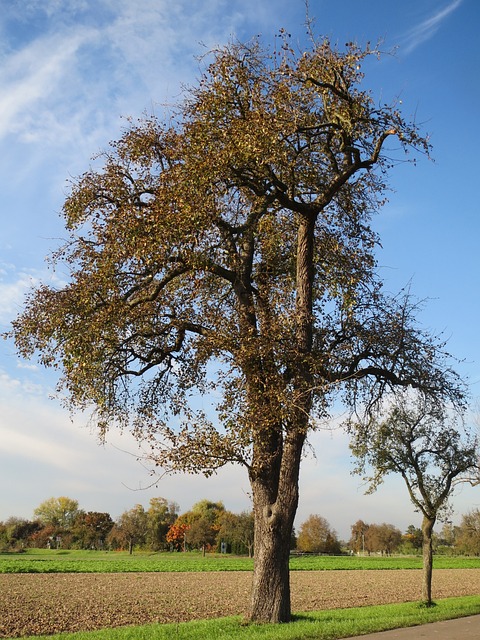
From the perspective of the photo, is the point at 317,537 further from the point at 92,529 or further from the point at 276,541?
the point at 276,541

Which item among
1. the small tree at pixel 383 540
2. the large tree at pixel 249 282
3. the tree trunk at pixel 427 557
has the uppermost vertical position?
the large tree at pixel 249 282

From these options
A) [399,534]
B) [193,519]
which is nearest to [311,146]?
[193,519]

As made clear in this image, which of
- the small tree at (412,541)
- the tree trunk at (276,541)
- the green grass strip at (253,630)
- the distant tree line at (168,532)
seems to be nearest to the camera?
the green grass strip at (253,630)

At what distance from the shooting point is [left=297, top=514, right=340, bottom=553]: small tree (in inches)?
5012

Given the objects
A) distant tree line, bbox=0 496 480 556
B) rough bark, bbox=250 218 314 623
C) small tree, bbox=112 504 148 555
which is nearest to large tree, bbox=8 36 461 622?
rough bark, bbox=250 218 314 623

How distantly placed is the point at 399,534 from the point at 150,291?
5806 inches

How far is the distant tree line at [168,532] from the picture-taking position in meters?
106

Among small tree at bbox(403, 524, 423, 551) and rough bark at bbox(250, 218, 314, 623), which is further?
small tree at bbox(403, 524, 423, 551)

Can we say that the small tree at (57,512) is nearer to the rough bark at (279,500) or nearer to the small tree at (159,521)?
the small tree at (159,521)

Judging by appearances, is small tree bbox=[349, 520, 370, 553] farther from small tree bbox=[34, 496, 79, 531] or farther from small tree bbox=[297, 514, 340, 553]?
small tree bbox=[34, 496, 79, 531]

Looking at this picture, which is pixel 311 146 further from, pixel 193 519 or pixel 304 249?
pixel 193 519

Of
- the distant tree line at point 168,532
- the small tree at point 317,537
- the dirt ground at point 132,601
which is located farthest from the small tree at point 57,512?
the dirt ground at point 132,601

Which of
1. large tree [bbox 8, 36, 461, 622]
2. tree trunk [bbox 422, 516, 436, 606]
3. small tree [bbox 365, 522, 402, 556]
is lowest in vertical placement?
small tree [bbox 365, 522, 402, 556]

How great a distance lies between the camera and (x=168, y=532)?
382 feet
